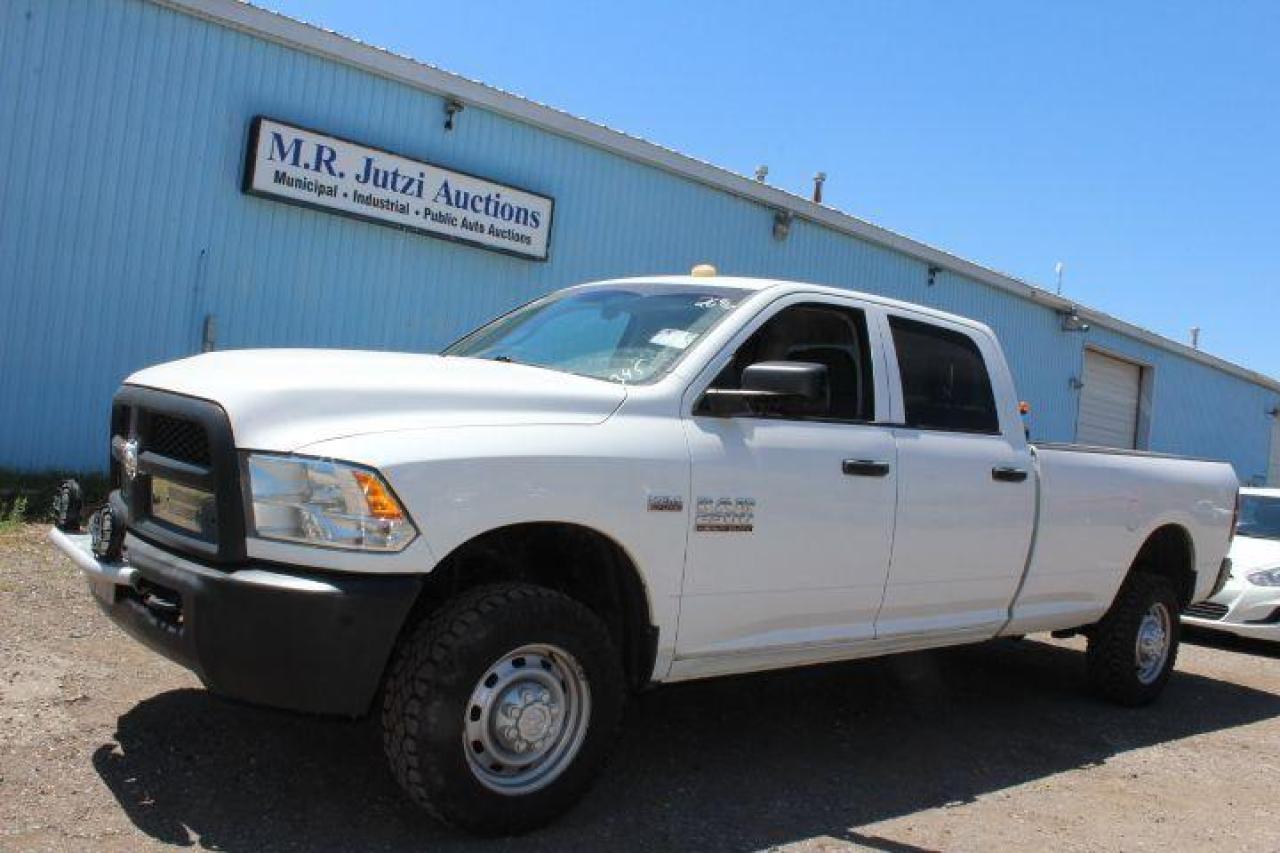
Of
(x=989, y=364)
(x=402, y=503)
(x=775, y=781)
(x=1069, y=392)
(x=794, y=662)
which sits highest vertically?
(x=1069, y=392)

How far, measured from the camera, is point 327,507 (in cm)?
322

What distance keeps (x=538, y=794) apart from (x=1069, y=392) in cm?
1895

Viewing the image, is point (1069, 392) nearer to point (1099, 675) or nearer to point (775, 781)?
point (1099, 675)

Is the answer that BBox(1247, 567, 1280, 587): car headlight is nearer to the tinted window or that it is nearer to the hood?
the tinted window

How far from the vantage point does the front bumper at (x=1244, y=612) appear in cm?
892

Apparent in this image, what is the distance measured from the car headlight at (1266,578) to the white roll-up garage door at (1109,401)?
12.0m

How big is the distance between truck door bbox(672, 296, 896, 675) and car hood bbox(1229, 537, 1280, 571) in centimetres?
578

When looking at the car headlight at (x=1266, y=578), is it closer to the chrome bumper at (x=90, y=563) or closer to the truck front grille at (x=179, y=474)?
the truck front grille at (x=179, y=474)

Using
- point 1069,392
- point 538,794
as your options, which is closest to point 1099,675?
point 538,794

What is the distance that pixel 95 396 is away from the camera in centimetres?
904

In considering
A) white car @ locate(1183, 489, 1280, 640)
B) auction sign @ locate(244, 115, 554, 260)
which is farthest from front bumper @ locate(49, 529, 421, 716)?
white car @ locate(1183, 489, 1280, 640)

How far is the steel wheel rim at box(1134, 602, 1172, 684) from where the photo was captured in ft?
21.1

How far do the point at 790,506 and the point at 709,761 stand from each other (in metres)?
1.21

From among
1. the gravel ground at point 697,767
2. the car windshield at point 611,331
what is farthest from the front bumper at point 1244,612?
the car windshield at point 611,331
